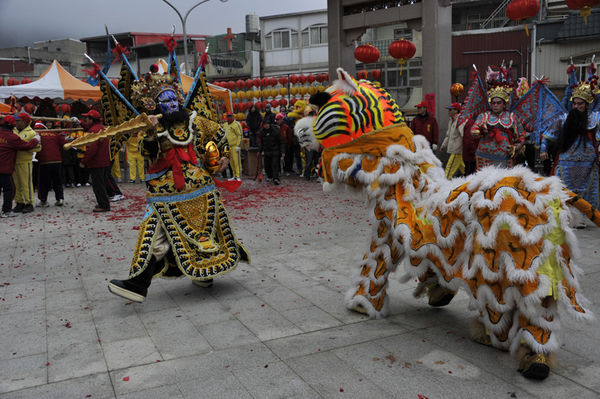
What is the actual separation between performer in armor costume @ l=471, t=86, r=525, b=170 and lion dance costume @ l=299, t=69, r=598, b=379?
3210mm

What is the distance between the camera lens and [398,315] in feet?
12.7

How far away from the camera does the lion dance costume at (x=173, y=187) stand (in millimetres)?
4145

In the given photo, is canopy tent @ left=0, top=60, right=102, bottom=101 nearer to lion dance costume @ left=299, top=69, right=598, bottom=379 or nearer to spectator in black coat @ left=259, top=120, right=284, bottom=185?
spectator in black coat @ left=259, top=120, right=284, bottom=185

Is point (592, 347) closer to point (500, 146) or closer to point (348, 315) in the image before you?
point (348, 315)

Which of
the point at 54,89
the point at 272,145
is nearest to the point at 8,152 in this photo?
the point at 54,89

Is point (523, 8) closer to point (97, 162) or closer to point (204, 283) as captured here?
point (204, 283)

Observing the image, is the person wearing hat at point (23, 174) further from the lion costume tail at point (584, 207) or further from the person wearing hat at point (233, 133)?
the lion costume tail at point (584, 207)

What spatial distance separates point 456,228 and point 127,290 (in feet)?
8.29

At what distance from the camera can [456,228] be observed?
3.04 m

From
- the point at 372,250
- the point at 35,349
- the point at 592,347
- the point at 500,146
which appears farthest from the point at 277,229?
the point at 592,347

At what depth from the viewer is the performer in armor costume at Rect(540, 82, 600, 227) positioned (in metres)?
6.56

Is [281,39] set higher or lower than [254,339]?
higher

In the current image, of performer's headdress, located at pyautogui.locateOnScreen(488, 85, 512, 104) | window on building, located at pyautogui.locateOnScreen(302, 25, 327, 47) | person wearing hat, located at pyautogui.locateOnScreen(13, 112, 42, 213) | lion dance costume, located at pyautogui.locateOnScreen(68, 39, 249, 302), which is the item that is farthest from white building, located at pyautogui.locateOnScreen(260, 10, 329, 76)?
lion dance costume, located at pyautogui.locateOnScreen(68, 39, 249, 302)

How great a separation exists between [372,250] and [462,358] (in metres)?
0.98
